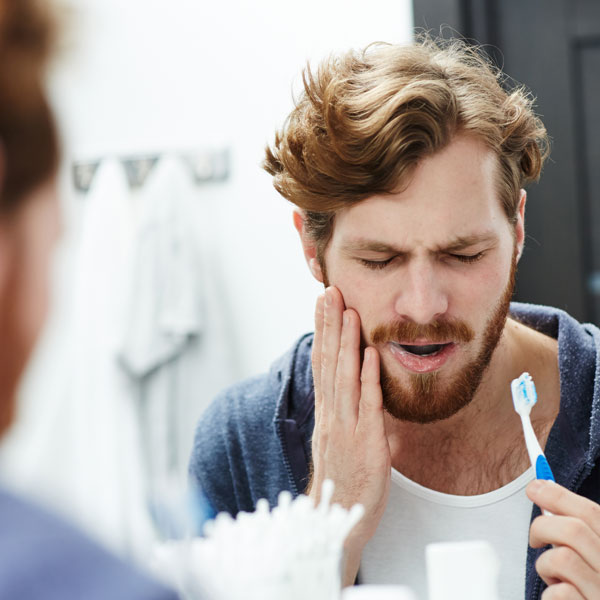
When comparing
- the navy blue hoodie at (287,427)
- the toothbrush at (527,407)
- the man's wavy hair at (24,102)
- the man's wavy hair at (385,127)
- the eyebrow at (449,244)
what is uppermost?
the man's wavy hair at (24,102)

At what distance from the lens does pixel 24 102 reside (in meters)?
0.27

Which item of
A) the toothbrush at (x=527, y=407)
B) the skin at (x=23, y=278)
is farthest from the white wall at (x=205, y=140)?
the skin at (x=23, y=278)

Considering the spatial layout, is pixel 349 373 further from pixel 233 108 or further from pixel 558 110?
pixel 233 108

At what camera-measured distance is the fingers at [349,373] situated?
107cm

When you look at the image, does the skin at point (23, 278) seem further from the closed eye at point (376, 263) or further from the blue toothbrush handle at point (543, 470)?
the closed eye at point (376, 263)

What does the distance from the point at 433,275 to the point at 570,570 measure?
0.39 metres

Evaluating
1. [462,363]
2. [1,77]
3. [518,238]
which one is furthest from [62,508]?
[518,238]

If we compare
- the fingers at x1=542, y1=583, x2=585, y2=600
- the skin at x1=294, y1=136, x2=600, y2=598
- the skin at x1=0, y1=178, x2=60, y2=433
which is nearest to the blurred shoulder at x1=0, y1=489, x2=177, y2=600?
the skin at x1=0, y1=178, x2=60, y2=433

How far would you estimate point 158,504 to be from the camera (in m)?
0.43

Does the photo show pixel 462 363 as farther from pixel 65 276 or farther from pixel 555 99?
pixel 65 276

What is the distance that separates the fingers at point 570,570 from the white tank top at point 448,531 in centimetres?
31

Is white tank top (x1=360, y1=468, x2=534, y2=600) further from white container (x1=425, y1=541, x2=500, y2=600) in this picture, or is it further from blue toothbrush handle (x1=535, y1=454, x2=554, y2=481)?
white container (x1=425, y1=541, x2=500, y2=600)

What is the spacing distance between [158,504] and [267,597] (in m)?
0.08

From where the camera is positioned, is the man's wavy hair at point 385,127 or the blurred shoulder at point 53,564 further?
the man's wavy hair at point 385,127
